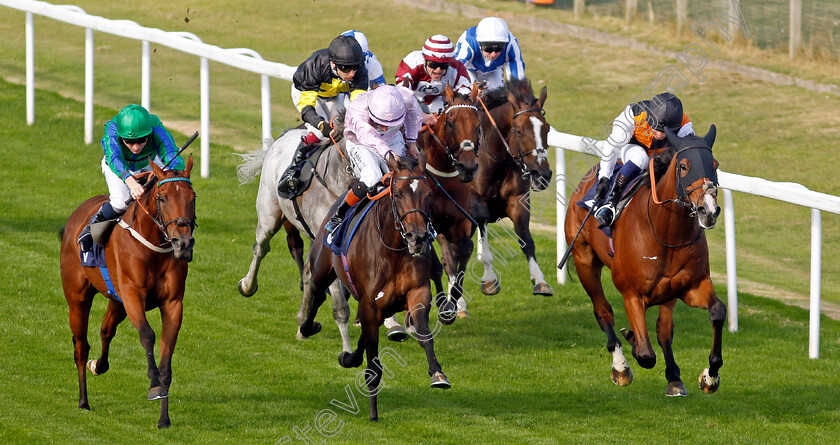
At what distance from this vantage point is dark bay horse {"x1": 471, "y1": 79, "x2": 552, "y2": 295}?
34.5 feet

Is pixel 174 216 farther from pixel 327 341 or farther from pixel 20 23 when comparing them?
pixel 20 23

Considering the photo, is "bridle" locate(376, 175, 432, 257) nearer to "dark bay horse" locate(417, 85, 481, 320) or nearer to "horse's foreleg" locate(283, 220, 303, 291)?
"dark bay horse" locate(417, 85, 481, 320)

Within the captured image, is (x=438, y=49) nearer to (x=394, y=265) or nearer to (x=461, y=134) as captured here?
(x=461, y=134)

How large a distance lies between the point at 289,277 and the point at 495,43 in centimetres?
330

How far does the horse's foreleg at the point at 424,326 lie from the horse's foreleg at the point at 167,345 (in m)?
1.60

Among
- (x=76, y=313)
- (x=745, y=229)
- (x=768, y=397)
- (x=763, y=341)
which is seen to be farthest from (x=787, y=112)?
(x=76, y=313)

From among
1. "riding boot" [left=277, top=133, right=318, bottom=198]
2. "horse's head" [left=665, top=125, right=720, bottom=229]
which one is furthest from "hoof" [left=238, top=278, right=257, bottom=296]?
"horse's head" [left=665, top=125, right=720, bottom=229]

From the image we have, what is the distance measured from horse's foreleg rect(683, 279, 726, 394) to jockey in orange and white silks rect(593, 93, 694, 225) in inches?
34.7

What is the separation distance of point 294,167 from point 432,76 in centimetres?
136

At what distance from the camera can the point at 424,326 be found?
27.0 ft

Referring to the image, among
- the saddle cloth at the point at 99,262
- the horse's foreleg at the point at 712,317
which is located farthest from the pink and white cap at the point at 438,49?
the saddle cloth at the point at 99,262

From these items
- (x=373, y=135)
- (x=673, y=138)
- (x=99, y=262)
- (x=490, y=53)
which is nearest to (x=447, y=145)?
(x=373, y=135)

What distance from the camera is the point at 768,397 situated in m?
9.85

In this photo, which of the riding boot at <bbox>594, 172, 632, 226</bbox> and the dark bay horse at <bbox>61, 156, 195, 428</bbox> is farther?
the riding boot at <bbox>594, 172, 632, 226</bbox>
